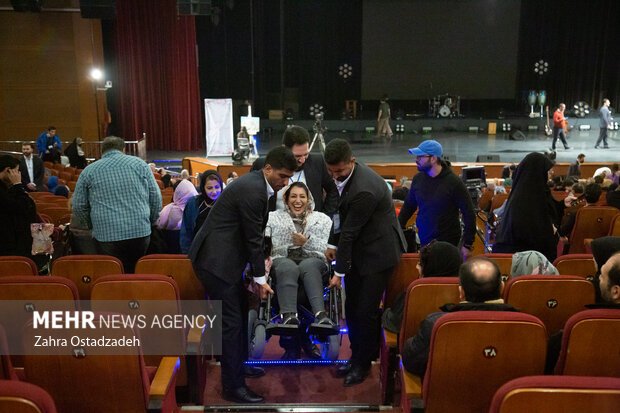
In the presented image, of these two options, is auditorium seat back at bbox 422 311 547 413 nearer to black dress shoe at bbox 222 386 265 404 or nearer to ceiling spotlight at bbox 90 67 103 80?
black dress shoe at bbox 222 386 265 404

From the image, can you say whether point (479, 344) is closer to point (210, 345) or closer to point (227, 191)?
point (227, 191)

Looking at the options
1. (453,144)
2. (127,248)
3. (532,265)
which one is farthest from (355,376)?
(453,144)

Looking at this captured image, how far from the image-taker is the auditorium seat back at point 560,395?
5.45 feet

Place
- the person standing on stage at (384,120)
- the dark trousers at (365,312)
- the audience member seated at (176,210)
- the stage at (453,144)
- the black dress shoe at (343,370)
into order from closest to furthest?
1. the dark trousers at (365,312)
2. the black dress shoe at (343,370)
3. the audience member seated at (176,210)
4. the stage at (453,144)
5. the person standing on stage at (384,120)

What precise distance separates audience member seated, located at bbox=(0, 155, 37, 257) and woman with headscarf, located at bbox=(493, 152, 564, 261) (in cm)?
330

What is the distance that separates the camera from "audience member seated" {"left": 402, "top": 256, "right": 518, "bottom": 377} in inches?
89.2

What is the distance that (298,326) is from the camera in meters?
Answer: 3.13

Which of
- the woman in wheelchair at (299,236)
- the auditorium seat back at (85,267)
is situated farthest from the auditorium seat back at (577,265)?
the auditorium seat back at (85,267)

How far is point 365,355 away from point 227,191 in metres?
1.19

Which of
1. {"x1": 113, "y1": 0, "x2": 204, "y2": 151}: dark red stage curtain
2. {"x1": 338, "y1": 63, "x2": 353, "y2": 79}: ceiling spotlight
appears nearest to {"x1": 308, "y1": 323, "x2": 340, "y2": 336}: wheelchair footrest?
{"x1": 113, "y1": 0, "x2": 204, "y2": 151}: dark red stage curtain

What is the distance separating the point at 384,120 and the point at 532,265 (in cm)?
1440

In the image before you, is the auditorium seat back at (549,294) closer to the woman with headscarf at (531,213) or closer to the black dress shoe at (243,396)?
the woman with headscarf at (531,213)

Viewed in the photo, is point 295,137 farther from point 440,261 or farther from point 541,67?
point 541,67

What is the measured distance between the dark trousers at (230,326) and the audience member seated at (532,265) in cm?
146
